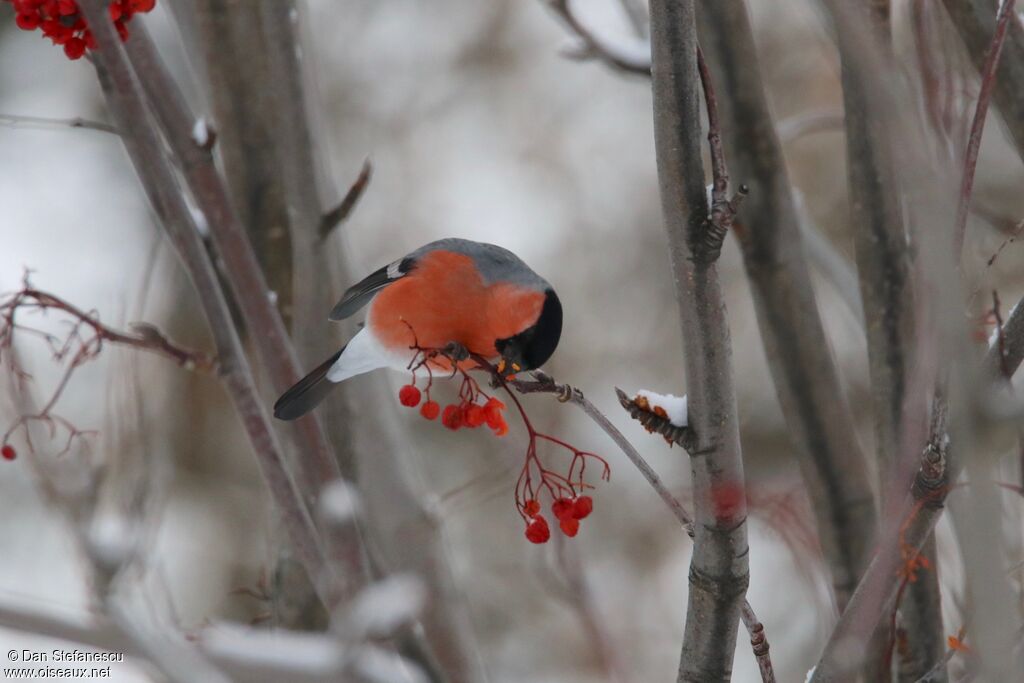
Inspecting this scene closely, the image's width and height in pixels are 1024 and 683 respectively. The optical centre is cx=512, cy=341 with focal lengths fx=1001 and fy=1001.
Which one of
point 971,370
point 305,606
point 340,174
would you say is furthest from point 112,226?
point 971,370

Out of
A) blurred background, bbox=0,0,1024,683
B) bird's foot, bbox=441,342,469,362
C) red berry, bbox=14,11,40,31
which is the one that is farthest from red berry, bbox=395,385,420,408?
blurred background, bbox=0,0,1024,683

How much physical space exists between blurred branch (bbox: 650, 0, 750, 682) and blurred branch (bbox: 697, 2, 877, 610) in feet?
3.39

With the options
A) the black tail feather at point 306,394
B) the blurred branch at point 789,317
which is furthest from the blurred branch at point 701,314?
the blurred branch at point 789,317

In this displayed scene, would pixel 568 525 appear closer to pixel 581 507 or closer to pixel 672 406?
pixel 581 507

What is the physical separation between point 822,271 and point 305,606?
1.72 meters

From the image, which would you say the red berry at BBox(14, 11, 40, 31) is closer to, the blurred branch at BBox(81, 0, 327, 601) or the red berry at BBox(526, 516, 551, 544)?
the blurred branch at BBox(81, 0, 327, 601)

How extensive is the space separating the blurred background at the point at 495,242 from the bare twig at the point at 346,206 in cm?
294

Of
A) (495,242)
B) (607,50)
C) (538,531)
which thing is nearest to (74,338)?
(538,531)

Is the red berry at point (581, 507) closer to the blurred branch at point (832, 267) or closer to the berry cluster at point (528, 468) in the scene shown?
the berry cluster at point (528, 468)

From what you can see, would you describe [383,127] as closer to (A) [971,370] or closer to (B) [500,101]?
(B) [500,101]

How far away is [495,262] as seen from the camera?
2.60m

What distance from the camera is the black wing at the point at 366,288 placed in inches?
99.1

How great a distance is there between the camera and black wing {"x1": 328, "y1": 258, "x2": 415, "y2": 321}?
2.52m

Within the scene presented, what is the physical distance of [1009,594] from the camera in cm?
93
